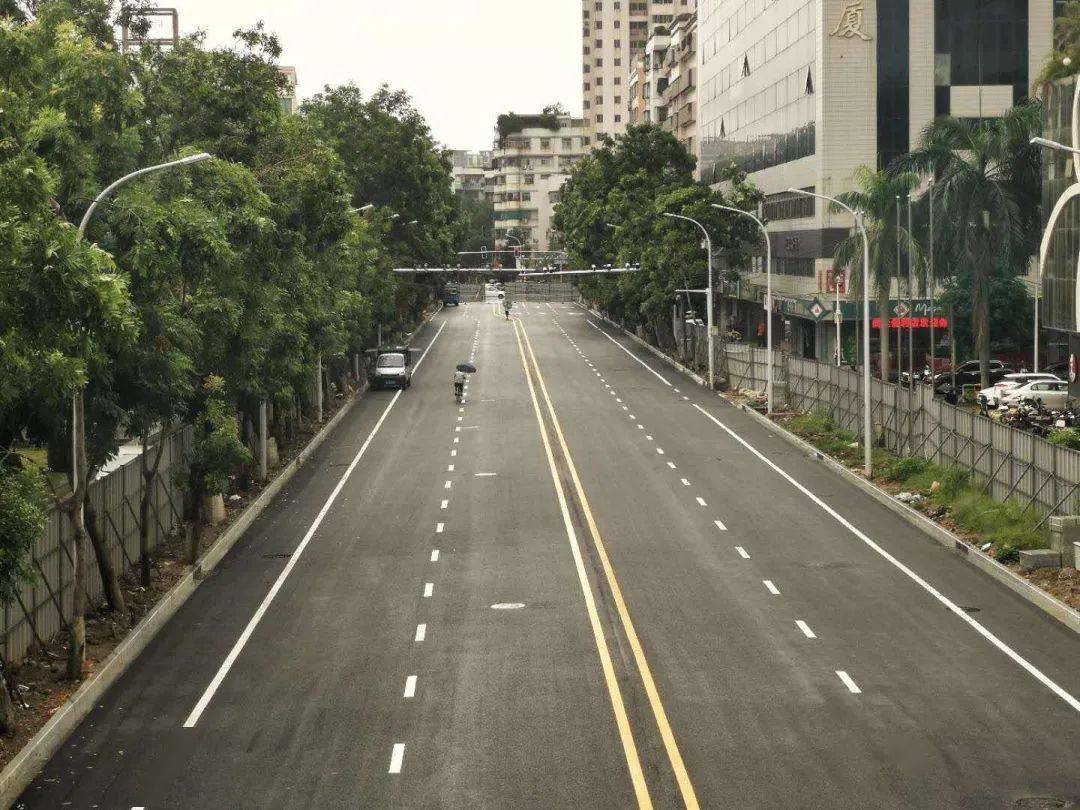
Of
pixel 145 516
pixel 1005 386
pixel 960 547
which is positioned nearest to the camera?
pixel 145 516

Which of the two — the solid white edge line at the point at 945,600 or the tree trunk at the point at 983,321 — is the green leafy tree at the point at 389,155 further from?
the solid white edge line at the point at 945,600

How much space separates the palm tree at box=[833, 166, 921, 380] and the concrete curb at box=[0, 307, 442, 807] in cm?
3401

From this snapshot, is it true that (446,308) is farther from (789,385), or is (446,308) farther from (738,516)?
(738,516)

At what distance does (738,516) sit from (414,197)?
59765 mm

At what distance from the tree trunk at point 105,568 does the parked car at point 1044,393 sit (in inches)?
1439

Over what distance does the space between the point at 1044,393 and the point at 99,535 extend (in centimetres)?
4087

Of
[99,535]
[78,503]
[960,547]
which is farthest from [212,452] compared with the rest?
[960,547]

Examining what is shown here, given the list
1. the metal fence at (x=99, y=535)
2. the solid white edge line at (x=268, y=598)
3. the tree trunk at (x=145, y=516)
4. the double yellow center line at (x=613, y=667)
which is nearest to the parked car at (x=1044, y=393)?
the double yellow center line at (x=613, y=667)

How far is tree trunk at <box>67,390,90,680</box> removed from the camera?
83.1 ft

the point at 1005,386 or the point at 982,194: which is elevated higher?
the point at 982,194

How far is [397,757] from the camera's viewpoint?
21219mm

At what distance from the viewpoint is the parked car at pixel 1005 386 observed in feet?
198

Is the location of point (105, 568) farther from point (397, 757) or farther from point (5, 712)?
Result: point (397, 757)

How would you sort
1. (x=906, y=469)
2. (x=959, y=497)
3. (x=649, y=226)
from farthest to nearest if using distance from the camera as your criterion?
(x=649, y=226) < (x=906, y=469) < (x=959, y=497)
